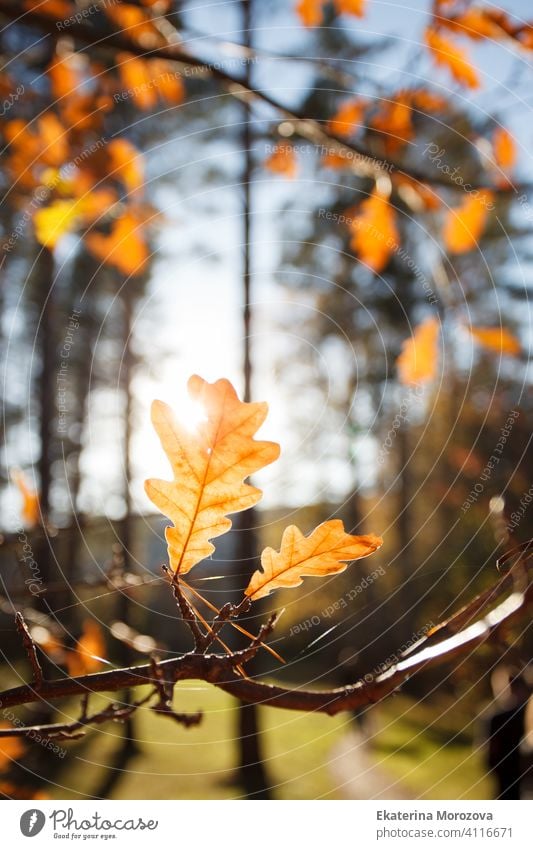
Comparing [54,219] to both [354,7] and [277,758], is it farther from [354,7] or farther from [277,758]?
[277,758]

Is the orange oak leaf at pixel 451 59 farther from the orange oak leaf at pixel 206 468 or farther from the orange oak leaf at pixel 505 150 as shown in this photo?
the orange oak leaf at pixel 206 468

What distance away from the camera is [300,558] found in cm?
42

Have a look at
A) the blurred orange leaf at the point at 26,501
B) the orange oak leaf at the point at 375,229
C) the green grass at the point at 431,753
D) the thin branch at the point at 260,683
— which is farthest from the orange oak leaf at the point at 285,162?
the green grass at the point at 431,753

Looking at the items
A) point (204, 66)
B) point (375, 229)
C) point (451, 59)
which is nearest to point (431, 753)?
point (375, 229)

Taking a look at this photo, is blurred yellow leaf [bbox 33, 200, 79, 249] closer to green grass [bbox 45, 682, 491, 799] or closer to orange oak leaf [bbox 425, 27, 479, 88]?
orange oak leaf [bbox 425, 27, 479, 88]

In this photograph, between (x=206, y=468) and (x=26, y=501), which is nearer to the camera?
(x=206, y=468)

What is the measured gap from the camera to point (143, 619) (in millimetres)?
6895

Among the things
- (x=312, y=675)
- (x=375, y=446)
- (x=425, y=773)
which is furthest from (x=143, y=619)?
(x=425, y=773)
